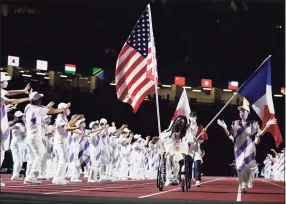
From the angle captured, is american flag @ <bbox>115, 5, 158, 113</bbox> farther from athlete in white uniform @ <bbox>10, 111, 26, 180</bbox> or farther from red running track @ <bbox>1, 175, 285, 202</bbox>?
athlete in white uniform @ <bbox>10, 111, 26, 180</bbox>

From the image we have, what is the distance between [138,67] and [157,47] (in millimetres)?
26037

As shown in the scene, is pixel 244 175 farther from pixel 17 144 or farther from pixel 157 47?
pixel 157 47

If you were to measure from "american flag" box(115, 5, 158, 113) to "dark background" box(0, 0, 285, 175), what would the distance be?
15952 mm

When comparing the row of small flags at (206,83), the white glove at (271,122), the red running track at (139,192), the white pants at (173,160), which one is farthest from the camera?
the row of small flags at (206,83)

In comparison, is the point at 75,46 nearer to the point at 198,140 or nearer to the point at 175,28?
the point at 175,28

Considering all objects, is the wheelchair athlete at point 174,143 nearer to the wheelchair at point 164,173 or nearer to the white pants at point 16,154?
the wheelchair at point 164,173

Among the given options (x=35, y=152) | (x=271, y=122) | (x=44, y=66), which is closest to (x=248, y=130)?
(x=271, y=122)

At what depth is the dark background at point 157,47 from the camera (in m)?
33.5

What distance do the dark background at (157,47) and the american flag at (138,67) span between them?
16.0 meters

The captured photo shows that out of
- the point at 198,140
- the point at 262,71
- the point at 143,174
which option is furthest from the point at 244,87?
the point at 143,174

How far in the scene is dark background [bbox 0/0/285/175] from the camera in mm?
33469

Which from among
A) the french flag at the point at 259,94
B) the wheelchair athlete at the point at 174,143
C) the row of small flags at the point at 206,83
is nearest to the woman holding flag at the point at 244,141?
the french flag at the point at 259,94

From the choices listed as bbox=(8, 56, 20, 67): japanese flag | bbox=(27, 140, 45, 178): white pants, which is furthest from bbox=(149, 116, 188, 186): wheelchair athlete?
bbox=(8, 56, 20, 67): japanese flag

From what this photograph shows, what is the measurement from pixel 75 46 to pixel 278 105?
55.1 feet
